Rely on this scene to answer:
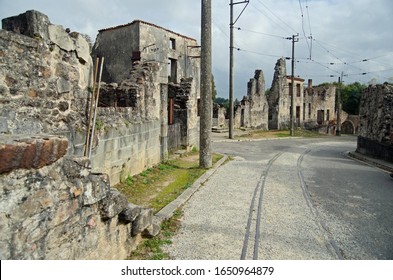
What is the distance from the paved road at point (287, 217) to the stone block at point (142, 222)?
0.53 m

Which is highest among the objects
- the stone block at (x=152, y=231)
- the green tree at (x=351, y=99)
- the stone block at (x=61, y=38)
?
the green tree at (x=351, y=99)

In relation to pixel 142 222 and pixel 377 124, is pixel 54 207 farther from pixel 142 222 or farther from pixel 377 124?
pixel 377 124

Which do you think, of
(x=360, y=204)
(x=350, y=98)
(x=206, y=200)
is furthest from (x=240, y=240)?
(x=350, y=98)

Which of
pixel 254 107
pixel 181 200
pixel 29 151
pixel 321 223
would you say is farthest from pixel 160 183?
pixel 254 107

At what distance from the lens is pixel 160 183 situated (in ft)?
28.2

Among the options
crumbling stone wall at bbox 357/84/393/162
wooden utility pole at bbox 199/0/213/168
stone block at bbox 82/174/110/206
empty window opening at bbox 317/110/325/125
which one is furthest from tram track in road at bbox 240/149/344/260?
empty window opening at bbox 317/110/325/125

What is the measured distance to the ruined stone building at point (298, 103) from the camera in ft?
122

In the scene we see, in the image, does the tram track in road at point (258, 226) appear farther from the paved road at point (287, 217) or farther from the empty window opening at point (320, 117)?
the empty window opening at point (320, 117)

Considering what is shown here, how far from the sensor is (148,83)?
10.2 metres

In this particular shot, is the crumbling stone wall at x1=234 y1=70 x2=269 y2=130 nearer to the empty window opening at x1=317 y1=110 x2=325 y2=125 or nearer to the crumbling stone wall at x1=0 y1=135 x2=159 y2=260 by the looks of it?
the empty window opening at x1=317 y1=110 x2=325 y2=125

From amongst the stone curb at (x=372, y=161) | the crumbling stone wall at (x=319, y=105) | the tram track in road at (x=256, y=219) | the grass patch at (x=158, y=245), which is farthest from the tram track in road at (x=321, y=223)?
the crumbling stone wall at (x=319, y=105)

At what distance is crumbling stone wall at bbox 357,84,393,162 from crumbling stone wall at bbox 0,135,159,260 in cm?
1276

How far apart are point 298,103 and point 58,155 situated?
4188cm

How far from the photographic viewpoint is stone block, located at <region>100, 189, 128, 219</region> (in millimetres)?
3654
